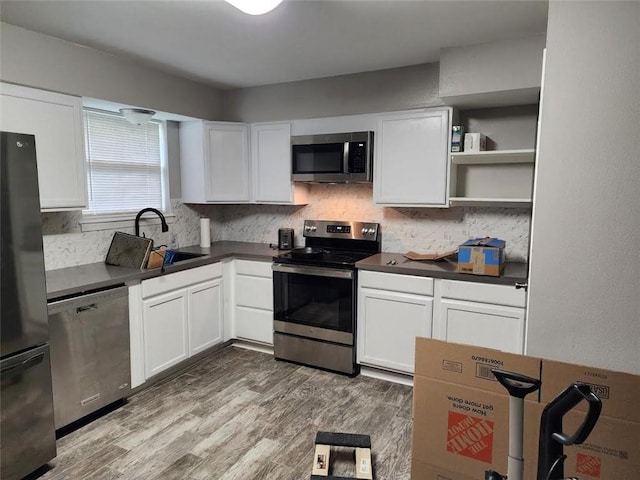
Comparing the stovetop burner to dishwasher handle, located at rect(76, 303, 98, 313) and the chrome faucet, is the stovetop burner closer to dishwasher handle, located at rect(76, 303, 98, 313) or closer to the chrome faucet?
the chrome faucet

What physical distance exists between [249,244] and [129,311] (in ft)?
5.15

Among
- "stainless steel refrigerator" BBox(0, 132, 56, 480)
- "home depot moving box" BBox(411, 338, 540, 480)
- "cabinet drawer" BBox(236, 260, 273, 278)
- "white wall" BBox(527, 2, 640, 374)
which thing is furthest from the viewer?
"cabinet drawer" BBox(236, 260, 273, 278)

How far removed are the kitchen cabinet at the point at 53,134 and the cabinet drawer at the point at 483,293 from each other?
8.23 feet

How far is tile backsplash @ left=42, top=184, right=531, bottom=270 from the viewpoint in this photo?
2916 mm

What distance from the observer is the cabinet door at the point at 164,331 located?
2.83 meters

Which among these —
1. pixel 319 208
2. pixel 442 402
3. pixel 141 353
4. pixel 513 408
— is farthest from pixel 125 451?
pixel 319 208

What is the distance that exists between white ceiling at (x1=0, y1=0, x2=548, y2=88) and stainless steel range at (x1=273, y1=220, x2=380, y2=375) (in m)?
1.44

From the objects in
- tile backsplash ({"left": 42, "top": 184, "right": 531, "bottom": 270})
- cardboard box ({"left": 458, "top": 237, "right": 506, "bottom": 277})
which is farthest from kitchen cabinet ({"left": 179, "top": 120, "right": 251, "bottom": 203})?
cardboard box ({"left": 458, "top": 237, "right": 506, "bottom": 277})

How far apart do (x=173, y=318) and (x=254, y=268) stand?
0.80 m

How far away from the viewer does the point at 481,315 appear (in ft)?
8.75

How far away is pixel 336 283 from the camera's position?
3.13 metres

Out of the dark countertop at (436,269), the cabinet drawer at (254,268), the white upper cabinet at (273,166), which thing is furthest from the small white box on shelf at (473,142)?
the cabinet drawer at (254,268)

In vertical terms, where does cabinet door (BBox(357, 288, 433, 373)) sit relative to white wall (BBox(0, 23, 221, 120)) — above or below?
below

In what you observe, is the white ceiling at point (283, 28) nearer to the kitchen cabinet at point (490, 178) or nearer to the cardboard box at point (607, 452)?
the kitchen cabinet at point (490, 178)
